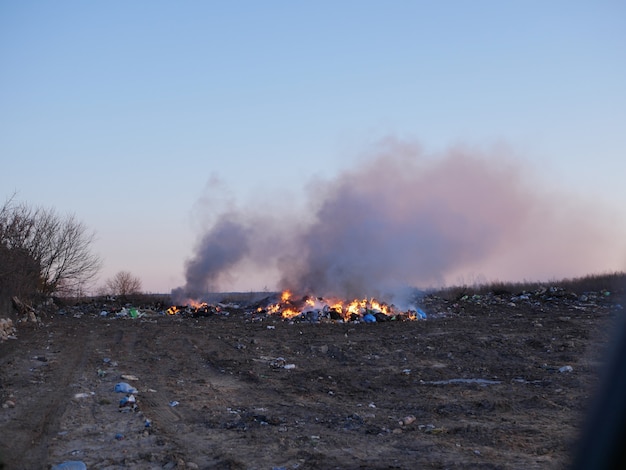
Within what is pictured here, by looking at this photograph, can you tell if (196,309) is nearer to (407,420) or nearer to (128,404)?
(128,404)

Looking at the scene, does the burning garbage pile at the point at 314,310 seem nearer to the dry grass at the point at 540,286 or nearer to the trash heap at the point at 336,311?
the trash heap at the point at 336,311

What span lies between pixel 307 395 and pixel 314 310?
35.4 feet

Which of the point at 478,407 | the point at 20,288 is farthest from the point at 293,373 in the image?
the point at 20,288

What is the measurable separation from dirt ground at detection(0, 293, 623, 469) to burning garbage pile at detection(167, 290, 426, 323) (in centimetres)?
169

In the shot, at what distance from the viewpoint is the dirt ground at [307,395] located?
212 inches

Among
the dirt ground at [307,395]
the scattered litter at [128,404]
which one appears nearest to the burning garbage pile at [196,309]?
the dirt ground at [307,395]

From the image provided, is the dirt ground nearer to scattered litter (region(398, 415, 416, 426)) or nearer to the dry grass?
scattered litter (region(398, 415, 416, 426))

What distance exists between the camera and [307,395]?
8.32m

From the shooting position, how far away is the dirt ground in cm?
538

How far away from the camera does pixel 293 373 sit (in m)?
10.1

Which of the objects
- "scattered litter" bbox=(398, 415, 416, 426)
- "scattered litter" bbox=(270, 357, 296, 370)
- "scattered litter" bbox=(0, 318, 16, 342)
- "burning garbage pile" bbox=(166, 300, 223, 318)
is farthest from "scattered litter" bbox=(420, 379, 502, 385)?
"burning garbage pile" bbox=(166, 300, 223, 318)

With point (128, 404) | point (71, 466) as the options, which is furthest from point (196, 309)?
point (71, 466)

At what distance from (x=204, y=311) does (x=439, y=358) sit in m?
12.6

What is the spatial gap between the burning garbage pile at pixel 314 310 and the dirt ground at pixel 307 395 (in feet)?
5.56
